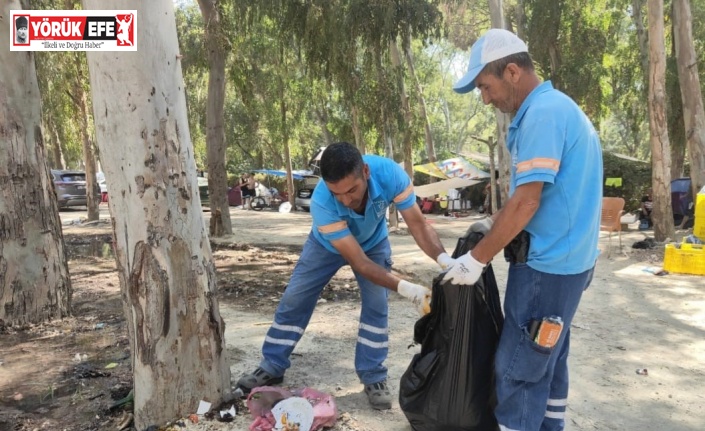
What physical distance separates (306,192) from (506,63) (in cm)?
2089

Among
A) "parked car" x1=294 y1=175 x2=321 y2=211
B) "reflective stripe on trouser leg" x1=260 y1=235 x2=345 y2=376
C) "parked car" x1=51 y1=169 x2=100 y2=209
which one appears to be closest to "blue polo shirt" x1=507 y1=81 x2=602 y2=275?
"reflective stripe on trouser leg" x1=260 y1=235 x2=345 y2=376

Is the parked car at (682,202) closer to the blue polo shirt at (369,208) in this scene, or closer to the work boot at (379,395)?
the blue polo shirt at (369,208)

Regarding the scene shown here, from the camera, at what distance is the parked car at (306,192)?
22.4m

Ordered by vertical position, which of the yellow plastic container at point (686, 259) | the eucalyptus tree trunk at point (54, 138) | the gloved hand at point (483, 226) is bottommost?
the yellow plastic container at point (686, 259)

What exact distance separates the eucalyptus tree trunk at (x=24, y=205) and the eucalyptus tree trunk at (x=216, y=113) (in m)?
5.48

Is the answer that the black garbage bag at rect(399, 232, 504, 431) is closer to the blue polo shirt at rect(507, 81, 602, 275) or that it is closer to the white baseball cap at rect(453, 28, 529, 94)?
the blue polo shirt at rect(507, 81, 602, 275)

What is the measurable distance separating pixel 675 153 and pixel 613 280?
10885 mm

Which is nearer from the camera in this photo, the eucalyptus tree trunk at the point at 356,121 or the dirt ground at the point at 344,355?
the dirt ground at the point at 344,355

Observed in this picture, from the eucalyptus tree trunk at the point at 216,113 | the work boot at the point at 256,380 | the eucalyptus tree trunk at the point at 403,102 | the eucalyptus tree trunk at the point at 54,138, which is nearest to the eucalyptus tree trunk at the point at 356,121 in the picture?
the eucalyptus tree trunk at the point at 403,102

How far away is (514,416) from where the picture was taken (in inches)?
84.8

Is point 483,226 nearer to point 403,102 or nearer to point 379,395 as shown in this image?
point 379,395

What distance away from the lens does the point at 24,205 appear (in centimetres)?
455

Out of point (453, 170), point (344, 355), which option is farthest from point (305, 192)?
point (344, 355)

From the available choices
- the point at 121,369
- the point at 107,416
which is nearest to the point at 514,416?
the point at 107,416
